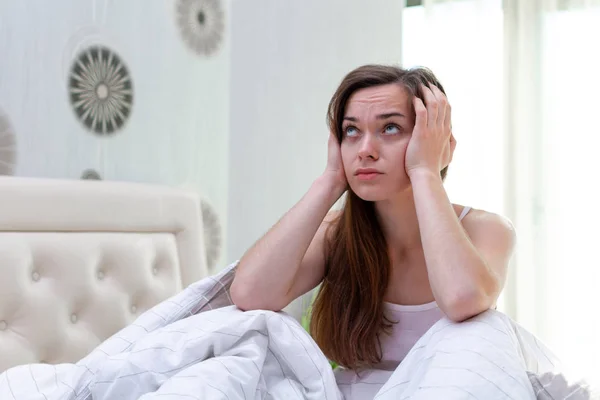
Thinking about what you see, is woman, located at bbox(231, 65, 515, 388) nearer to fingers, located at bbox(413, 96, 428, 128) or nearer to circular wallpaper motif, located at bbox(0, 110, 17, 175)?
fingers, located at bbox(413, 96, 428, 128)

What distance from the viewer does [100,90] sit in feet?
6.21

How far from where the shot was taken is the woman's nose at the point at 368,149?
1.37 metres

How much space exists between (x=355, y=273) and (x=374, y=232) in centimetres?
13

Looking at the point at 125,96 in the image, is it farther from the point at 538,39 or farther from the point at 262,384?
the point at 538,39

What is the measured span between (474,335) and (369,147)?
498mm

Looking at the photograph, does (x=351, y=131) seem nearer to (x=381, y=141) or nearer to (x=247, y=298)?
(x=381, y=141)

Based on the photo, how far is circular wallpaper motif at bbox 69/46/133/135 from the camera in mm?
1839

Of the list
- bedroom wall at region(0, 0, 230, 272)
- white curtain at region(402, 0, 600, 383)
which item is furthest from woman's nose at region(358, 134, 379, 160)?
white curtain at region(402, 0, 600, 383)

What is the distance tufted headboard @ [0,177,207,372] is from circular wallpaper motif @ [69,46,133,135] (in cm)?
21

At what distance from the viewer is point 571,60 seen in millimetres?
3291

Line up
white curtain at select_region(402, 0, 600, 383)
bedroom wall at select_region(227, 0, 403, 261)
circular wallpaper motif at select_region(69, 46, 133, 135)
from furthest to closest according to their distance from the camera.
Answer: white curtain at select_region(402, 0, 600, 383), bedroom wall at select_region(227, 0, 403, 261), circular wallpaper motif at select_region(69, 46, 133, 135)

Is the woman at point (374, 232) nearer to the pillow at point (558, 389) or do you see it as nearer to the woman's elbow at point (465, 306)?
the woman's elbow at point (465, 306)

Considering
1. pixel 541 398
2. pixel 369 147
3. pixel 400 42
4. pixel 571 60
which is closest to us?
pixel 541 398

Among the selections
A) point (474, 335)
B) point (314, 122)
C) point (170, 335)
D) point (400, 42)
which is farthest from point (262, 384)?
point (400, 42)
